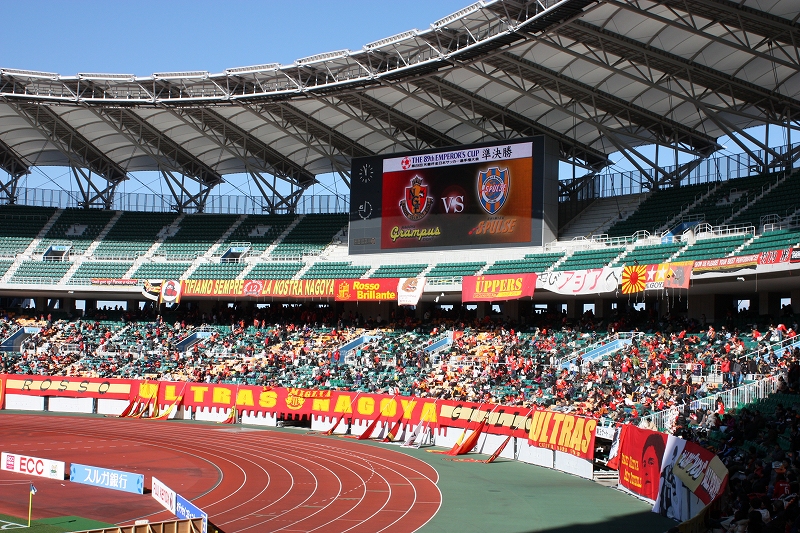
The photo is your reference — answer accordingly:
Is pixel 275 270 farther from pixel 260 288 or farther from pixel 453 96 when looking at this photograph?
pixel 453 96

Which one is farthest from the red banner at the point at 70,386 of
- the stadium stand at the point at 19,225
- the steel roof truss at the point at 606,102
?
the steel roof truss at the point at 606,102

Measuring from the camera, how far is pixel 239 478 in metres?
23.7

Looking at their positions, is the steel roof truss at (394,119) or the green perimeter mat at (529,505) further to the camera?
the steel roof truss at (394,119)

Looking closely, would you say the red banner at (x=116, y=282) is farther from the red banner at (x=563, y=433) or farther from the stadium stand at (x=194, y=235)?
the red banner at (x=563, y=433)

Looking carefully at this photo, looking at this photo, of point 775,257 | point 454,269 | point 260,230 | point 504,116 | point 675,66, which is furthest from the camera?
point 260,230

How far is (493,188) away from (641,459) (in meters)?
24.0

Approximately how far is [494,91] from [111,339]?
26129 millimetres

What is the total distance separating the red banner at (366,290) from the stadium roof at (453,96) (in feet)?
26.7

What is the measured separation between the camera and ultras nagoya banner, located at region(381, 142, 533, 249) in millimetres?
42500

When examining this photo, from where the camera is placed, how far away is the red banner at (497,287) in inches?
1524

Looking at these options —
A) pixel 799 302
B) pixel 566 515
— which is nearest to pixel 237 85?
pixel 799 302

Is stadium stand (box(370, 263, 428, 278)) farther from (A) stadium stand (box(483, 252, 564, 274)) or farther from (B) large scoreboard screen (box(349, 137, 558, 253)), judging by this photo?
(A) stadium stand (box(483, 252, 564, 274))

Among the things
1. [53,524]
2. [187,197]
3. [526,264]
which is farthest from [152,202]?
[53,524]

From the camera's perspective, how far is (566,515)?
18859 millimetres
